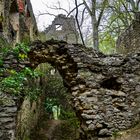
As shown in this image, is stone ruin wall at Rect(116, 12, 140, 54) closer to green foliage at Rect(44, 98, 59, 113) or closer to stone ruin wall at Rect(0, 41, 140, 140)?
stone ruin wall at Rect(0, 41, 140, 140)

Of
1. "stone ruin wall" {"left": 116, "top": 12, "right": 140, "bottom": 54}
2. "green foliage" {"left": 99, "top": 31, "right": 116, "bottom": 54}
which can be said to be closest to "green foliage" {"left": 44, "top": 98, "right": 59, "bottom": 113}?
"green foliage" {"left": 99, "top": 31, "right": 116, "bottom": 54}

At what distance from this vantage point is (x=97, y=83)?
8.86 meters

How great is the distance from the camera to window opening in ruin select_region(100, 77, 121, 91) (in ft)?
29.4

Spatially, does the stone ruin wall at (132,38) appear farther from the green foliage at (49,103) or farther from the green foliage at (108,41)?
the green foliage at (49,103)

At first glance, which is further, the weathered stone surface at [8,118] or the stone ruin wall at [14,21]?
the stone ruin wall at [14,21]

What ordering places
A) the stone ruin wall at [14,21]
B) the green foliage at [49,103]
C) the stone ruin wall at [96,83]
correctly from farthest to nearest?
the green foliage at [49,103]
the stone ruin wall at [14,21]
the stone ruin wall at [96,83]

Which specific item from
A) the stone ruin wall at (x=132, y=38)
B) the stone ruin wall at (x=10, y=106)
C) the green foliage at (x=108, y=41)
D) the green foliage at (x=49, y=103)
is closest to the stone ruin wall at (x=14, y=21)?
the stone ruin wall at (x=10, y=106)

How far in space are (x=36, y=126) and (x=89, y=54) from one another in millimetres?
6594

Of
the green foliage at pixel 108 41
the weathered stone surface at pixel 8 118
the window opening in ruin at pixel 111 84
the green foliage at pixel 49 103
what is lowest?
the weathered stone surface at pixel 8 118

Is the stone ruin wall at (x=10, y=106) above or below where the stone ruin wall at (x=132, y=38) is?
below

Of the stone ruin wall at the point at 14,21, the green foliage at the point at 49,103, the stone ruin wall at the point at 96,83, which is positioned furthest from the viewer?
the green foliage at the point at 49,103

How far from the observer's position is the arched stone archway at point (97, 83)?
850 cm

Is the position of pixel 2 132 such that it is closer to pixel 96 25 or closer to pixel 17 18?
pixel 17 18

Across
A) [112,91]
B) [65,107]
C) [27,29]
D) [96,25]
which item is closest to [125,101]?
[112,91]
